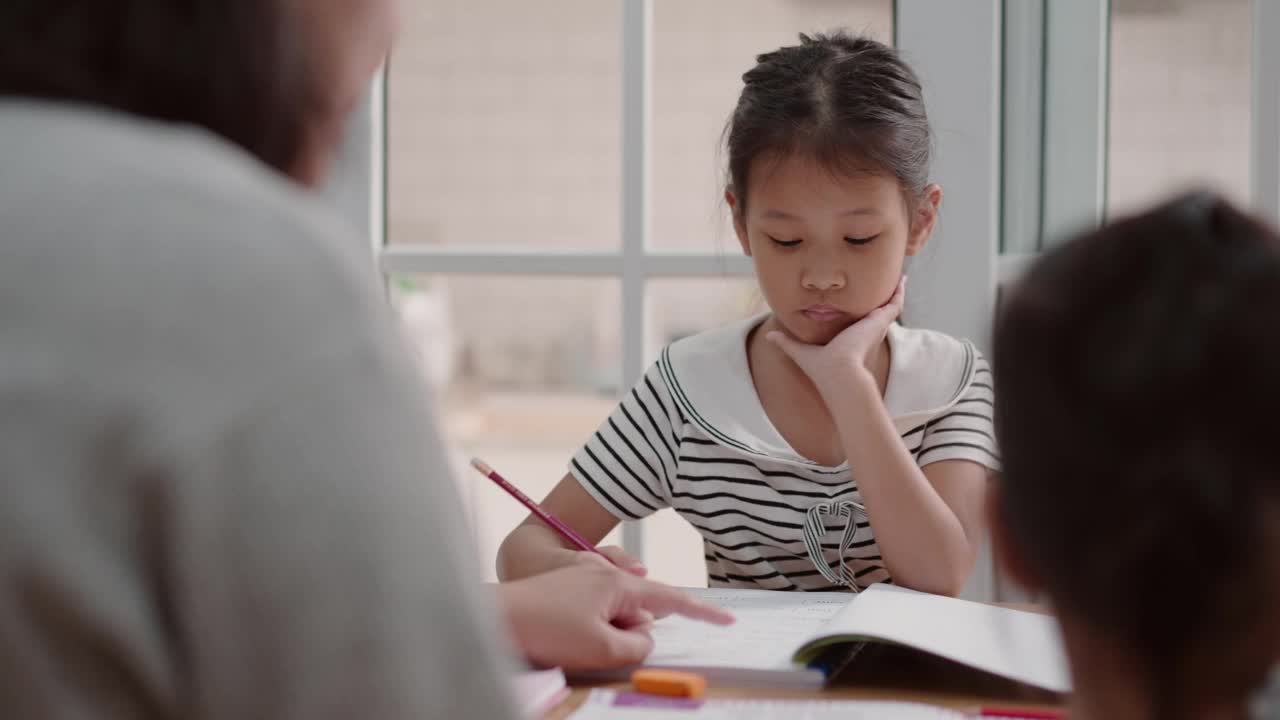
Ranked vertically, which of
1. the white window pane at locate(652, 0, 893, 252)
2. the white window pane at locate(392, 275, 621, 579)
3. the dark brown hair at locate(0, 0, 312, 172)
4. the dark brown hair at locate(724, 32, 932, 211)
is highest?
the white window pane at locate(652, 0, 893, 252)

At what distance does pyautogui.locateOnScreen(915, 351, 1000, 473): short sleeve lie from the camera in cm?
129

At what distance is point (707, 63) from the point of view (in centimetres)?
427

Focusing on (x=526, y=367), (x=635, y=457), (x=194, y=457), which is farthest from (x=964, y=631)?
(x=526, y=367)

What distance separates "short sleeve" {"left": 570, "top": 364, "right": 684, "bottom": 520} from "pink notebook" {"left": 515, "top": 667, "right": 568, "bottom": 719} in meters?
0.53

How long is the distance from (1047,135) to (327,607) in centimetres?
150

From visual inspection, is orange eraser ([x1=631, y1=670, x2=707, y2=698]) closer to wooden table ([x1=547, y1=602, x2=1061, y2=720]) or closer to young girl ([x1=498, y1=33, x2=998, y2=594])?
wooden table ([x1=547, y1=602, x2=1061, y2=720])

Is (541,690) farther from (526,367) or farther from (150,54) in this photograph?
(526,367)

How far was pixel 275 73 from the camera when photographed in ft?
1.33

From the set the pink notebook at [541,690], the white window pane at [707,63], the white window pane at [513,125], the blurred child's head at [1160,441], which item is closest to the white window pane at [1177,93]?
the white window pane at [707,63]

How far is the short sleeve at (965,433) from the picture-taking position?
1291mm

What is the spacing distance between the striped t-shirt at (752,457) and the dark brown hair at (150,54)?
3.14 ft

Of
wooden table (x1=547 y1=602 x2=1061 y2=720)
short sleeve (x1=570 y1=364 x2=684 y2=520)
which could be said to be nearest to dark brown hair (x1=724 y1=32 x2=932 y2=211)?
short sleeve (x1=570 y1=364 x2=684 y2=520)

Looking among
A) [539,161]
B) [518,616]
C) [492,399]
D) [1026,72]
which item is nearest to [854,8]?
[1026,72]

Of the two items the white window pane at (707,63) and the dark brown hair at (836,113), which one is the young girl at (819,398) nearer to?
the dark brown hair at (836,113)
